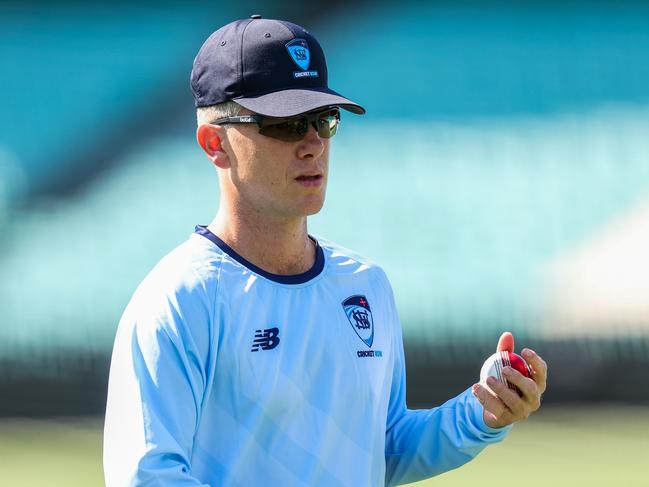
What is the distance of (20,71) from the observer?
32.6ft

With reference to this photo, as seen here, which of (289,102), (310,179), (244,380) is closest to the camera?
(244,380)

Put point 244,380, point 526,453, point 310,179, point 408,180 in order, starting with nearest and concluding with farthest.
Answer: point 244,380
point 310,179
point 526,453
point 408,180

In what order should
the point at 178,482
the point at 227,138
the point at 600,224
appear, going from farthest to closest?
the point at 600,224 < the point at 227,138 < the point at 178,482

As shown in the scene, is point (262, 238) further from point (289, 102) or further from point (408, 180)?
point (408, 180)

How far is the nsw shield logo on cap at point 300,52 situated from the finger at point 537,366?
942mm

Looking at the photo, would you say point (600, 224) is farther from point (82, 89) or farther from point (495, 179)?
point (82, 89)

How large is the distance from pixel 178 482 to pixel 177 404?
0.18 m

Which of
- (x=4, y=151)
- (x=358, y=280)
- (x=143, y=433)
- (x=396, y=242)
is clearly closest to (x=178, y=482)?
(x=143, y=433)

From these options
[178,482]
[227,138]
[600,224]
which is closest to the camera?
[178,482]

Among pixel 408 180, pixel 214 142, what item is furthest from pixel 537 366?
pixel 408 180

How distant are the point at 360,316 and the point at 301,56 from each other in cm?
71

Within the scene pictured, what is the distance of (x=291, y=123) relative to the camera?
9.76ft

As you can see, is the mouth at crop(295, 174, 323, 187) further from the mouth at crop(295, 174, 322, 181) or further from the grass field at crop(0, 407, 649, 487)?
the grass field at crop(0, 407, 649, 487)

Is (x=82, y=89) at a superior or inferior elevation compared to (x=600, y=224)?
superior
